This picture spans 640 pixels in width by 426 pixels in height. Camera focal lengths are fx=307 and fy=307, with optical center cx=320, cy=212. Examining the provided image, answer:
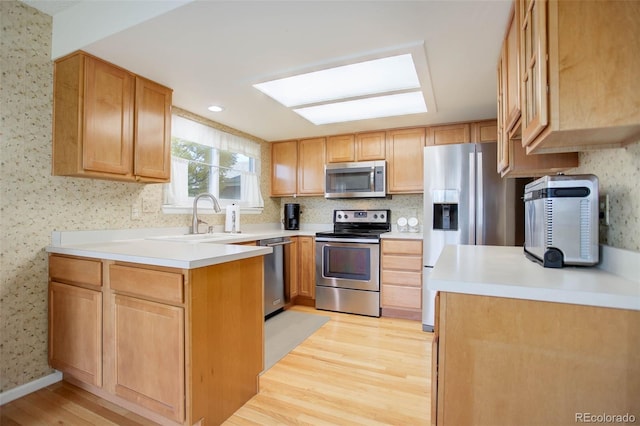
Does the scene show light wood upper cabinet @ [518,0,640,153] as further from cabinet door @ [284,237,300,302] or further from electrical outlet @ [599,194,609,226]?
cabinet door @ [284,237,300,302]

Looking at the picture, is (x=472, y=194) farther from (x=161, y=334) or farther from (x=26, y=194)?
(x=26, y=194)

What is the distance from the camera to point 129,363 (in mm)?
1636

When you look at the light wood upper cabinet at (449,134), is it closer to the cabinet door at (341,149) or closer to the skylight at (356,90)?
the skylight at (356,90)

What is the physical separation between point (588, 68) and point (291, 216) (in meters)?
3.68

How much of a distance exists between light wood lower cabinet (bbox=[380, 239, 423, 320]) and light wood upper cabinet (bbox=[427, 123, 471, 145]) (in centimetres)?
123

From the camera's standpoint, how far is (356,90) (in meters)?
2.58

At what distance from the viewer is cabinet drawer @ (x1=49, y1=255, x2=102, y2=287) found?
1788 millimetres

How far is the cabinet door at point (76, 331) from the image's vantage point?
178 cm

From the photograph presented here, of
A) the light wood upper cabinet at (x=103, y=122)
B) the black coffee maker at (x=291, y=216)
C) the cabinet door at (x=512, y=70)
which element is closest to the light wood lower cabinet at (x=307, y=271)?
the black coffee maker at (x=291, y=216)

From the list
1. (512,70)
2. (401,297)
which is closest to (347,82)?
(512,70)

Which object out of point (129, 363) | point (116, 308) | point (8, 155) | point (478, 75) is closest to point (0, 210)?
point (8, 155)

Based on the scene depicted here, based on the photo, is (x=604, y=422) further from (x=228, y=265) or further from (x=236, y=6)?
(x=236, y=6)

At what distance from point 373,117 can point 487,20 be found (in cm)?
173

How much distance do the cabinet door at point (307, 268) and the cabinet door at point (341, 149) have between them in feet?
3.63
